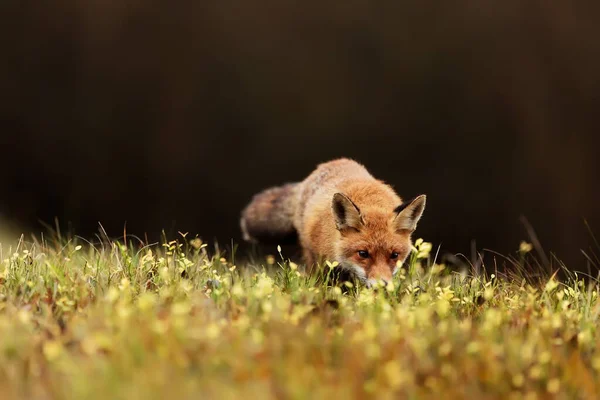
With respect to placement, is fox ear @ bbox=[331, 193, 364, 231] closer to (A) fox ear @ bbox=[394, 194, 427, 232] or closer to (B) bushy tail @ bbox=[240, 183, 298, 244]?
(A) fox ear @ bbox=[394, 194, 427, 232]

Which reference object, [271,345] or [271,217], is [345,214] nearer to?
[271,217]

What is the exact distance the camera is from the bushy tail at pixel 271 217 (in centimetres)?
693

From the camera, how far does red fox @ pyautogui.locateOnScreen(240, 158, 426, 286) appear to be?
5.19m

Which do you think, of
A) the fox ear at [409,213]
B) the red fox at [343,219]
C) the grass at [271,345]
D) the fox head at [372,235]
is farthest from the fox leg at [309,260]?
the grass at [271,345]

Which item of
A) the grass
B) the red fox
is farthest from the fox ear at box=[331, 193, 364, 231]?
the grass

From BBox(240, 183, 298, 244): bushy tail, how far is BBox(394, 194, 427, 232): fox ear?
5.78 ft

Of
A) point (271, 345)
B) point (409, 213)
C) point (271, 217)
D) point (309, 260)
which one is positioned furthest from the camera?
point (271, 217)

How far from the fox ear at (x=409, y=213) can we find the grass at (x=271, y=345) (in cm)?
101

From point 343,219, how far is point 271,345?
227 cm

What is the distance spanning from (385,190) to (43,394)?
382 centimetres

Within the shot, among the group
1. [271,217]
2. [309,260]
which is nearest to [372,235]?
[309,260]

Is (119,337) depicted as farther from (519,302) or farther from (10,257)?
(519,302)

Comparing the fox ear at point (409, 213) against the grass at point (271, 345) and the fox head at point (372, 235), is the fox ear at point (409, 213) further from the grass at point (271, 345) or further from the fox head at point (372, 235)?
the grass at point (271, 345)

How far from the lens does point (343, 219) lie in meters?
5.31
